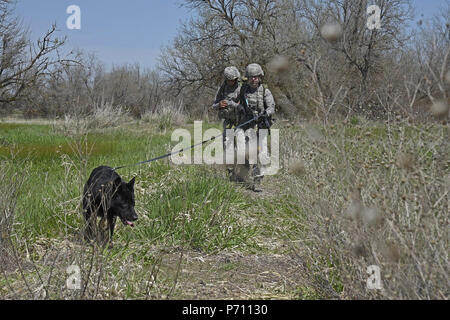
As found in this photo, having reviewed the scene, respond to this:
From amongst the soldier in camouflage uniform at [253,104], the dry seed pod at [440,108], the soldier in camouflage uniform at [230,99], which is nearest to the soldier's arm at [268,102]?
the soldier in camouflage uniform at [253,104]

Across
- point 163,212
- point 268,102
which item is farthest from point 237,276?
point 268,102

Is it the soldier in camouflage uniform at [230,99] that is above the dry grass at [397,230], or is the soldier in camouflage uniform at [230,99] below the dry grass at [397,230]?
above

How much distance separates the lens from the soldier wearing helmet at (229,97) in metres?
8.20

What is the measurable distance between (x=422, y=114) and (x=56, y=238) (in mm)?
3735

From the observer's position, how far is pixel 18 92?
12484 millimetres

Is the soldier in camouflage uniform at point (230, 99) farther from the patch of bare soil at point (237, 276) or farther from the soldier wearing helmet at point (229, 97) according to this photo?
the patch of bare soil at point (237, 276)

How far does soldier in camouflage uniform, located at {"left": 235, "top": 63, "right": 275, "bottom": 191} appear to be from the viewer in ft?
26.5

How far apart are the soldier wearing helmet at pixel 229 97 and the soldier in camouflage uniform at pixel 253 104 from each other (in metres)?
0.12

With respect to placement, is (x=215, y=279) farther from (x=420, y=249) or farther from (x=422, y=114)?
(x=422, y=114)

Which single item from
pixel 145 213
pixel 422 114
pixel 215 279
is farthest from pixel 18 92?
pixel 422 114

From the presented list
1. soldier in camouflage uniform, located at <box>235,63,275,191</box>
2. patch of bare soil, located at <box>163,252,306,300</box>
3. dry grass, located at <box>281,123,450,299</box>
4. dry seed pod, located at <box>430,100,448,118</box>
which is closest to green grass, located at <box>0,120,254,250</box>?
patch of bare soil, located at <box>163,252,306,300</box>

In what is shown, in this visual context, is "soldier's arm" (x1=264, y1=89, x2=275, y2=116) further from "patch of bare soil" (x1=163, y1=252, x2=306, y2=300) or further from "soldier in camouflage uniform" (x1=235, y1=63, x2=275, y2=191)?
"patch of bare soil" (x1=163, y1=252, x2=306, y2=300)

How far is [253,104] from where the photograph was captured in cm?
823
